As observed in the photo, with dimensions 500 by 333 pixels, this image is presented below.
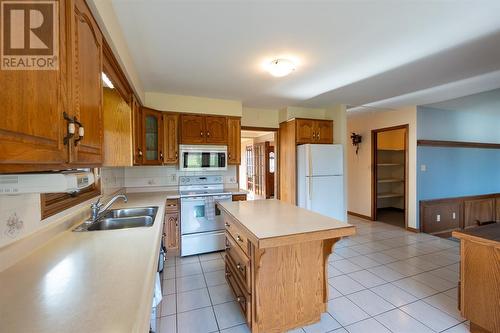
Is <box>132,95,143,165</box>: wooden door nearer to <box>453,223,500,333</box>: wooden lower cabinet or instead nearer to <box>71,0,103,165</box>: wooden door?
<box>71,0,103,165</box>: wooden door

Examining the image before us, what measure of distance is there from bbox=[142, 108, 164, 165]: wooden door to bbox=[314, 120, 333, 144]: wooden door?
2.60 metres

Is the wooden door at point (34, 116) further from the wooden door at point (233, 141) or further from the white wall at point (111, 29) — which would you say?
the wooden door at point (233, 141)

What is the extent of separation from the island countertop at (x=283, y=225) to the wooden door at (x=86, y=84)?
100cm

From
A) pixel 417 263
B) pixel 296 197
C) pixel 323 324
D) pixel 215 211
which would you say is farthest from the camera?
pixel 296 197

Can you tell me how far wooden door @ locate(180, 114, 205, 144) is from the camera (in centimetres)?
335

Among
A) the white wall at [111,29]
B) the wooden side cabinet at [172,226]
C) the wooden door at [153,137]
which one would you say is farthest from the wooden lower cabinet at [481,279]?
the wooden door at [153,137]

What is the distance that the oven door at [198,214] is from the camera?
3.16 metres

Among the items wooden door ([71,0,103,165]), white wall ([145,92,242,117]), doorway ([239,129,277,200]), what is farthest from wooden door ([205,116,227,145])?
doorway ([239,129,277,200])

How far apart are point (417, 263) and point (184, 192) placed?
133 inches

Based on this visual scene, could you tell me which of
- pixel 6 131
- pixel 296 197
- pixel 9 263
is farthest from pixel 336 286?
pixel 6 131

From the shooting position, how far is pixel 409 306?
2033mm

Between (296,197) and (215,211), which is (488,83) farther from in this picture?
(215,211)

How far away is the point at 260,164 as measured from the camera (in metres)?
7.32

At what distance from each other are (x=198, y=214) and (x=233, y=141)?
129 centimetres
